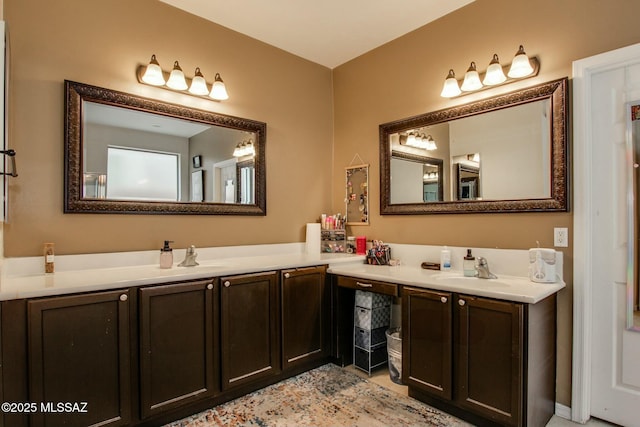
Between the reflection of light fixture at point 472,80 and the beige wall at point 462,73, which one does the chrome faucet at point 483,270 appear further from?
the reflection of light fixture at point 472,80

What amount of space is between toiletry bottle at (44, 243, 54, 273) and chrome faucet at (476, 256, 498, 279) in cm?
271

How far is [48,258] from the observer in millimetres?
2055

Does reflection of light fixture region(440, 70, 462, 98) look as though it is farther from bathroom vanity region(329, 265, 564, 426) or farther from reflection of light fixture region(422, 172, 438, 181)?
bathroom vanity region(329, 265, 564, 426)

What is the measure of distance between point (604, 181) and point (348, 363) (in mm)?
2204

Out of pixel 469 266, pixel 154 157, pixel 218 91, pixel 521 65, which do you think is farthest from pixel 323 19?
pixel 469 266

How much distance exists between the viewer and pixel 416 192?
2.91 meters

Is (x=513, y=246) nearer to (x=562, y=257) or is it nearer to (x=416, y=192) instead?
(x=562, y=257)

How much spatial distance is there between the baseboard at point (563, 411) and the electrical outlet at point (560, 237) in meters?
0.98

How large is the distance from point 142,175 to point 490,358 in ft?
8.23

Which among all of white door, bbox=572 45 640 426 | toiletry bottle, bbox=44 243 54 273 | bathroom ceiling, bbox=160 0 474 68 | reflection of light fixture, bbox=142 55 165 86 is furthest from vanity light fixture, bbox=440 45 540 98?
toiletry bottle, bbox=44 243 54 273

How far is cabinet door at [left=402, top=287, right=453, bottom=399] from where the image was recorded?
6.83 ft

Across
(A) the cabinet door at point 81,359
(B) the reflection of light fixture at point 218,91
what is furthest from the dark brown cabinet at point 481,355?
(B) the reflection of light fixture at point 218,91

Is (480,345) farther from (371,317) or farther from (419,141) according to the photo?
(419,141)

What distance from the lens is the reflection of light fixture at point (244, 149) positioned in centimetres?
295
